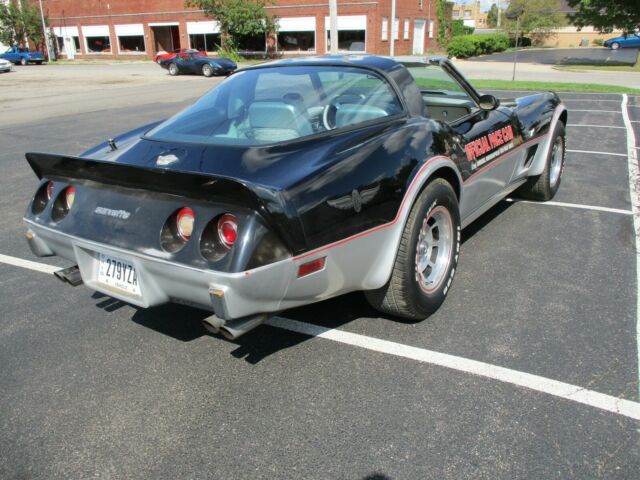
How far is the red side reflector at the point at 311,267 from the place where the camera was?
237 cm

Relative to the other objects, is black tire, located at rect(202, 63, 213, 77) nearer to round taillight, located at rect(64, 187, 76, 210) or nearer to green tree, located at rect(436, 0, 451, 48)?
round taillight, located at rect(64, 187, 76, 210)

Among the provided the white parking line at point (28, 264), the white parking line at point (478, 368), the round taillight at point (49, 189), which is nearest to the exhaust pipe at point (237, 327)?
the white parking line at point (478, 368)

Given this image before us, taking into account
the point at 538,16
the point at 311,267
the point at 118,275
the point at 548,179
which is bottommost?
the point at 548,179

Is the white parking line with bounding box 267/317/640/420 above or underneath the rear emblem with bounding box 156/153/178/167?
underneath

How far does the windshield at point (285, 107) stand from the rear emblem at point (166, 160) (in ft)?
0.87

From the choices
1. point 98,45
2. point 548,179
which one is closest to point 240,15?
point 98,45

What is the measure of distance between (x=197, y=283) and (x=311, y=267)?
0.50m

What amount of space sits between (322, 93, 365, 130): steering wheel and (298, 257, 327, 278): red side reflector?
3.08 feet

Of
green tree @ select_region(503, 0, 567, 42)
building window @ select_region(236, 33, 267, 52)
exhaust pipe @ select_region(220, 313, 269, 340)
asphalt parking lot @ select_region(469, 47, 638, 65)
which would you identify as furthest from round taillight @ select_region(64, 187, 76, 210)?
green tree @ select_region(503, 0, 567, 42)

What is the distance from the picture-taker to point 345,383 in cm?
270

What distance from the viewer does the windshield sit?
3.07 m

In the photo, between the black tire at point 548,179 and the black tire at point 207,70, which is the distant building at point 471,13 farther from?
the black tire at point 548,179

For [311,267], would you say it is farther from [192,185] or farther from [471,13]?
[471,13]

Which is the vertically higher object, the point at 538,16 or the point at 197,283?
the point at 538,16
